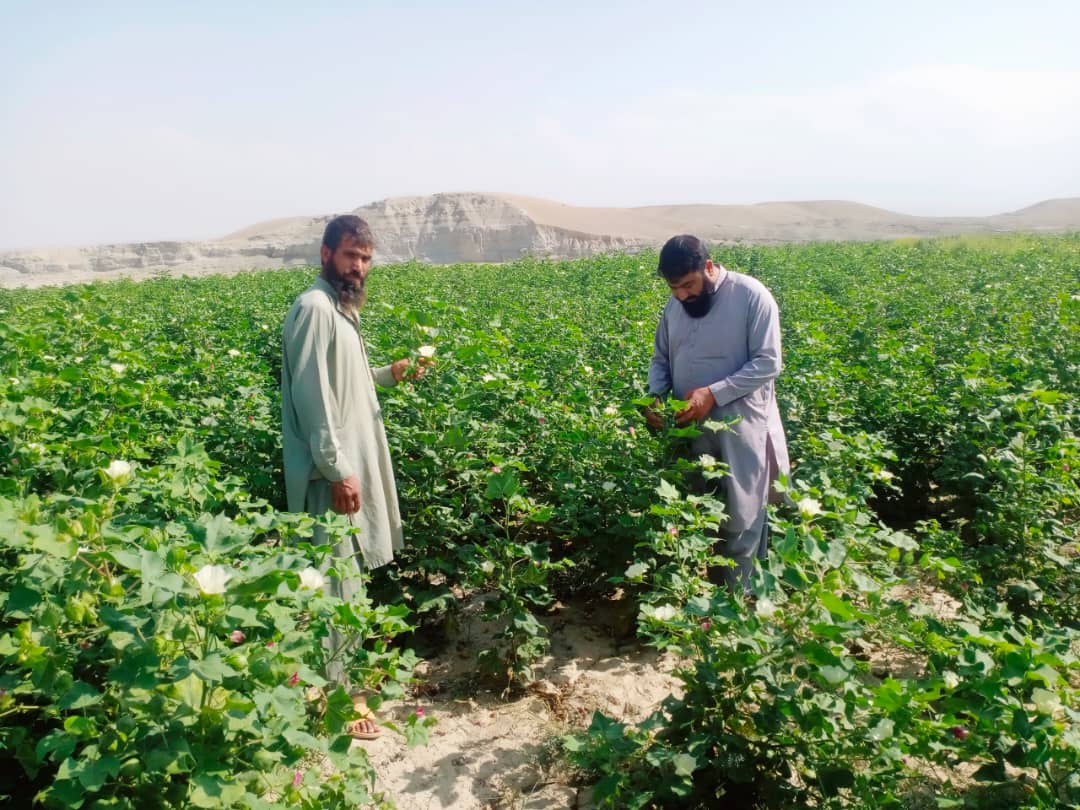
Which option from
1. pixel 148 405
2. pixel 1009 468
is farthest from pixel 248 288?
pixel 1009 468

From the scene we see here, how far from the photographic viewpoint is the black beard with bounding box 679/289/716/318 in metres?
3.19

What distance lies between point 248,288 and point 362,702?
49.8 ft

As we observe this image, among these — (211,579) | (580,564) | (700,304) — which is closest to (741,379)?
(700,304)

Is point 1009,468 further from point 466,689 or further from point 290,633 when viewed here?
point 290,633

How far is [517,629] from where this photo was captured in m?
3.00

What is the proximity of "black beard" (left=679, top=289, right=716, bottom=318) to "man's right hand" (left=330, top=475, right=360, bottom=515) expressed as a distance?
5.35 feet

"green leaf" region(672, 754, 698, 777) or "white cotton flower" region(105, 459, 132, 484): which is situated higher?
"white cotton flower" region(105, 459, 132, 484)

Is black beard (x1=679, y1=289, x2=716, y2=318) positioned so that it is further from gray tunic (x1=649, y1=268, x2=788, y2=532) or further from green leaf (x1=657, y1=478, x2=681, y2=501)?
green leaf (x1=657, y1=478, x2=681, y2=501)

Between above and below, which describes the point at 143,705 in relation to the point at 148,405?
below

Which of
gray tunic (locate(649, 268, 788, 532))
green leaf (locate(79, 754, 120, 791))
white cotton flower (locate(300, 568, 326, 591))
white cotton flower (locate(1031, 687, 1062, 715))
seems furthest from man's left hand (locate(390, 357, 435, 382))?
white cotton flower (locate(1031, 687, 1062, 715))

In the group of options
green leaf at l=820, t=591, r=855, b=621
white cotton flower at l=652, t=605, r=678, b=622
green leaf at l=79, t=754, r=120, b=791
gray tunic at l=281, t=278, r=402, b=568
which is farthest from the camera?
gray tunic at l=281, t=278, r=402, b=568

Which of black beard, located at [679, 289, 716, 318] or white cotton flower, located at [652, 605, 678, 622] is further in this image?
black beard, located at [679, 289, 716, 318]

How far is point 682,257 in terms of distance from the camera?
118 inches

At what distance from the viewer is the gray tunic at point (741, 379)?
10.1 ft
